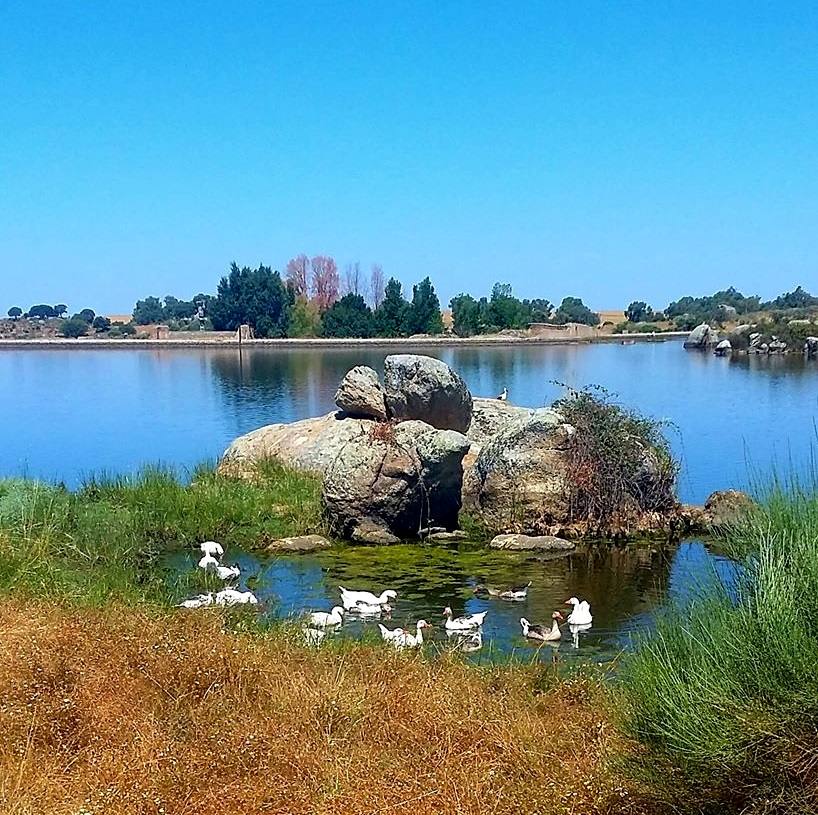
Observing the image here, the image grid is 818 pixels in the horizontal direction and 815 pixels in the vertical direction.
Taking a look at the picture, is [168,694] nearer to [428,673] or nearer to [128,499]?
[428,673]

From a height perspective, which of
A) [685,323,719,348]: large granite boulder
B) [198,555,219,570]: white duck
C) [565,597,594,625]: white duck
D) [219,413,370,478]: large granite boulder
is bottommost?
[565,597,594,625]: white duck

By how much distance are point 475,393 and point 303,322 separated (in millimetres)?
57649

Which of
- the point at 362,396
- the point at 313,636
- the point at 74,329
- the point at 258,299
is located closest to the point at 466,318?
the point at 258,299

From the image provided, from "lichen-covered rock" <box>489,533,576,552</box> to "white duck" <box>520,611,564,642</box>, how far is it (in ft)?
11.9

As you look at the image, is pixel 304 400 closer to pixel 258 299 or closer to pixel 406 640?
pixel 406 640

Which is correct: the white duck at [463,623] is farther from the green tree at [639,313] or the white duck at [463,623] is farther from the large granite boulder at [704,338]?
the green tree at [639,313]

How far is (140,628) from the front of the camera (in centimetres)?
679

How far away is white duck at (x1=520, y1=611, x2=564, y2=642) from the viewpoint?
9.46m

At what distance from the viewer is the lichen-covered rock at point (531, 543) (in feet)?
44.7

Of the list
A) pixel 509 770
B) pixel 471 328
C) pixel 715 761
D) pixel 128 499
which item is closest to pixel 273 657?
pixel 509 770

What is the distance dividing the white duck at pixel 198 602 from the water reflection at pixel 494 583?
0.55 meters

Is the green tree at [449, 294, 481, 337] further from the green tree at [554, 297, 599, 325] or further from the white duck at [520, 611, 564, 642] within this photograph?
the white duck at [520, 611, 564, 642]

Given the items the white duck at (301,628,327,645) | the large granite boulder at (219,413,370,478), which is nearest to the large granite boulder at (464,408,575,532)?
the large granite boulder at (219,413,370,478)

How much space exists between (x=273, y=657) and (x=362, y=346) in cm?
7406
